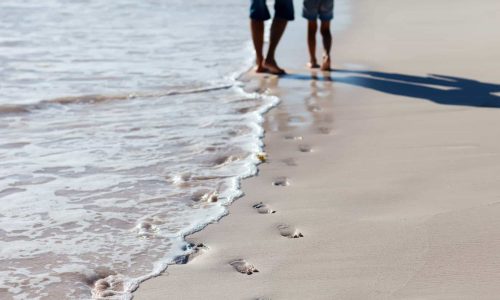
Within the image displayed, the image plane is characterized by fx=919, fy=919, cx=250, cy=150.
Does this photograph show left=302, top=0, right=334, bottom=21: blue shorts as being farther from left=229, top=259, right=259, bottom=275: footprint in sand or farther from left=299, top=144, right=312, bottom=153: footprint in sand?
left=229, top=259, right=259, bottom=275: footprint in sand

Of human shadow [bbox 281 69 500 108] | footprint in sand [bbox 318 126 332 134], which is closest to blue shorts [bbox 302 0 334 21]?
human shadow [bbox 281 69 500 108]

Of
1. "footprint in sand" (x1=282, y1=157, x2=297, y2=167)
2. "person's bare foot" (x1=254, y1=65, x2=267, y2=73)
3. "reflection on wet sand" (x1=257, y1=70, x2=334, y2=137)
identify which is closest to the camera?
"footprint in sand" (x1=282, y1=157, x2=297, y2=167)

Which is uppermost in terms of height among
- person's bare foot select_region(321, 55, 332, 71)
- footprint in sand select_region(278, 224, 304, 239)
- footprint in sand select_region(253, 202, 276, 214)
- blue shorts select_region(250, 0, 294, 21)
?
blue shorts select_region(250, 0, 294, 21)

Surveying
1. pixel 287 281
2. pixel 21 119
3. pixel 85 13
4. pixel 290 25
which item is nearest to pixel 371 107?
pixel 21 119

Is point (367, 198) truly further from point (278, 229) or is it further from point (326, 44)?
point (326, 44)

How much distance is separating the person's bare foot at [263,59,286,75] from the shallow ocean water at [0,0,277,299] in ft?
1.03

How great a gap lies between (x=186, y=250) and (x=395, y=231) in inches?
31.5

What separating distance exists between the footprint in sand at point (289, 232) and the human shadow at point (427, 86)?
2.77 meters

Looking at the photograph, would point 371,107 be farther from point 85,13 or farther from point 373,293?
point 85,13

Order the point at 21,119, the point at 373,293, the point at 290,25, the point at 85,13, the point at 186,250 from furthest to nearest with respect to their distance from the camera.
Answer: the point at 85,13 → the point at 290,25 → the point at 21,119 → the point at 186,250 → the point at 373,293

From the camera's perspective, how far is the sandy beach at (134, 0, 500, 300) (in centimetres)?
308

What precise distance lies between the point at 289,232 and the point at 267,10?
14.7ft

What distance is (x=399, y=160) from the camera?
4.63m

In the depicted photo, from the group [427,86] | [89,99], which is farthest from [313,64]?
[89,99]
